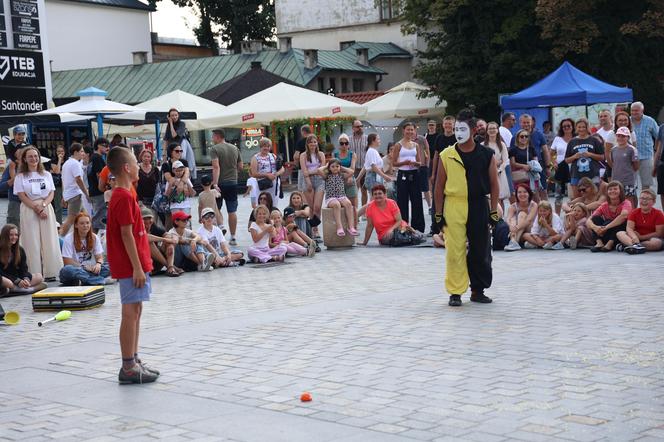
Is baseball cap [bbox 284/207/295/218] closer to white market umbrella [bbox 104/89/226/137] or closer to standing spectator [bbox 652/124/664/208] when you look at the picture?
standing spectator [bbox 652/124/664/208]

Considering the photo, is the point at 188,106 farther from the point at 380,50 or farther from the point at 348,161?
the point at 380,50

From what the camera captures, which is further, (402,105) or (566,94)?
(402,105)

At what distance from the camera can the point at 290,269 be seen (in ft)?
44.6

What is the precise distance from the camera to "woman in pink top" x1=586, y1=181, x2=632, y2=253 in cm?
1362

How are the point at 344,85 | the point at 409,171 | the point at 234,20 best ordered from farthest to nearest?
the point at 234,20, the point at 344,85, the point at 409,171

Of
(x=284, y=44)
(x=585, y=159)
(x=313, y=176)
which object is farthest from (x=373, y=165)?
(x=284, y=44)

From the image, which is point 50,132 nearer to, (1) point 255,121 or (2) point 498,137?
(1) point 255,121

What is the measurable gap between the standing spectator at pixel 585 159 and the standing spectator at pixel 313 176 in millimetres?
4082

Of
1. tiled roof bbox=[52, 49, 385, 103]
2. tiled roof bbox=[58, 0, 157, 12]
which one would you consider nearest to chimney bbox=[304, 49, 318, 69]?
tiled roof bbox=[52, 49, 385, 103]

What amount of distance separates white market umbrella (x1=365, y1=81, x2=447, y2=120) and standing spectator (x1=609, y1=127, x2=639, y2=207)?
16.9m

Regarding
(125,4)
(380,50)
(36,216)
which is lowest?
(36,216)

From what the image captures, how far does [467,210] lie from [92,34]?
2287 inches

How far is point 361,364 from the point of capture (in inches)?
281

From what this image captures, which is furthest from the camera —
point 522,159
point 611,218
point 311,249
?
point 522,159
